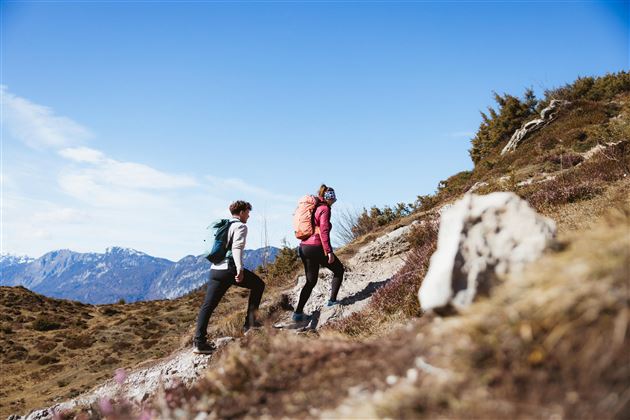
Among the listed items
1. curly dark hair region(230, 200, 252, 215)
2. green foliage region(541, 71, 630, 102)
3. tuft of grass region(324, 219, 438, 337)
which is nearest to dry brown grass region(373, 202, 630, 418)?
tuft of grass region(324, 219, 438, 337)

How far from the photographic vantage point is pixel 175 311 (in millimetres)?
33938

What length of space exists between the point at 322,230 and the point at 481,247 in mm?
4705

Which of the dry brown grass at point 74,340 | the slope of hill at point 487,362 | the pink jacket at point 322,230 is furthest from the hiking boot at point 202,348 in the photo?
the dry brown grass at point 74,340

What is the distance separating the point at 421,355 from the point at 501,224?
46.7 inches

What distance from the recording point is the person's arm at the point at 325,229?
7.57 meters

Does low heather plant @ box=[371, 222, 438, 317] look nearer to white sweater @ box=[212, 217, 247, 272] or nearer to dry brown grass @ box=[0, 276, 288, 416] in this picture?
white sweater @ box=[212, 217, 247, 272]

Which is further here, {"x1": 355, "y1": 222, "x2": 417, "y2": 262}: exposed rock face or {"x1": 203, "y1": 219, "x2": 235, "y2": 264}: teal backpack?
{"x1": 355, "y1": 222, "x2": 417, "y2": 262}: exposed rock face

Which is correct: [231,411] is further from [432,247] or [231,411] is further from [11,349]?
[11,349]

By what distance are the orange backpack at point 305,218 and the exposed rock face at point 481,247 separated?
447 centimetres

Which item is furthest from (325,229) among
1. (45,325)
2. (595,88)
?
(45,325)

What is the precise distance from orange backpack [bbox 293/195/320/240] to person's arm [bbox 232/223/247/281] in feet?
4.52

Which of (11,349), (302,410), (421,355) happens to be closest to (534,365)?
(421,355)

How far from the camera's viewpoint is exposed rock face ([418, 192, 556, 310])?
286 cm

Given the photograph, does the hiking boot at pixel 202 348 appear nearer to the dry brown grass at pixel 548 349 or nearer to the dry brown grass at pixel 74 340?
the dry brown grass at pixel 548 349
